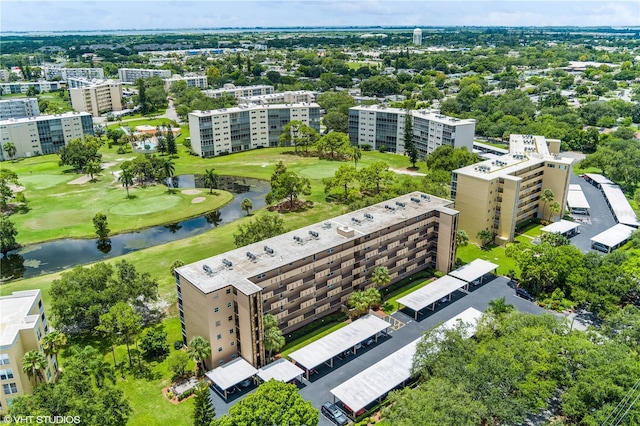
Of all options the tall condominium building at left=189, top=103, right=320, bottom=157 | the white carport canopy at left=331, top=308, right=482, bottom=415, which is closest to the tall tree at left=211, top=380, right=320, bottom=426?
the white carport canopy at left=331, top=308, right=482, bottom=415

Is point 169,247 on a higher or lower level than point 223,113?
lower

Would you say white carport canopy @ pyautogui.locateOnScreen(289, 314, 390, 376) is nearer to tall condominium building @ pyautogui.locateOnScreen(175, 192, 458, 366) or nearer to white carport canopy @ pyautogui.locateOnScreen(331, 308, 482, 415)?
white carport canopy @ pyautogui.locateOnScreen(331, 308, 482, 415)

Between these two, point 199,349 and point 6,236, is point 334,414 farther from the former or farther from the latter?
point 6,236

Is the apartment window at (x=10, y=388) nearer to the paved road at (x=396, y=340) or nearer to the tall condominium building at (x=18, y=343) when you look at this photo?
the tall condominium building at (x=18, y=343)

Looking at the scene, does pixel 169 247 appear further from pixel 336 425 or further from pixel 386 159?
pixel 386 159

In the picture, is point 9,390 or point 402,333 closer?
point 9,390

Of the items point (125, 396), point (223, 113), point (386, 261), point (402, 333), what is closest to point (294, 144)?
point (223, 113)

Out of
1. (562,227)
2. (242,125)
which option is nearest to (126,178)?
(242,125)
